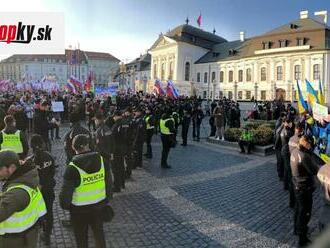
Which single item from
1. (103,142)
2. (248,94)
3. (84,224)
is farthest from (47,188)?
(248,94)

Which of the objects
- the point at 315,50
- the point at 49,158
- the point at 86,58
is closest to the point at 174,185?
the point at 49,158

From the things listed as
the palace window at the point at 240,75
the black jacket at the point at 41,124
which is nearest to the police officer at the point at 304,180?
the black jacket at the point at 41,124

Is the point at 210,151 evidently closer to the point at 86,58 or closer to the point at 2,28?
the point at 2,28

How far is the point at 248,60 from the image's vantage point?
2539 inches

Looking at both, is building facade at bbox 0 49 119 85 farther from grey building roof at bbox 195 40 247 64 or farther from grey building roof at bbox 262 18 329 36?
grey building roof at bbox 262 18 329 36

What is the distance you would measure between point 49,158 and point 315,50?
53650mm

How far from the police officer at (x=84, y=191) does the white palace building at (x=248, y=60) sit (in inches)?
1576

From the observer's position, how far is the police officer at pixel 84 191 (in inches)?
179

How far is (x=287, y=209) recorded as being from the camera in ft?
25.9

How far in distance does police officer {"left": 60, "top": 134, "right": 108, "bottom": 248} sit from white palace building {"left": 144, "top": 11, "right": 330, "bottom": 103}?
4004cm

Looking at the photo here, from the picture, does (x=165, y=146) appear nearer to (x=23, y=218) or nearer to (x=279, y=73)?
(x=23, y=218)

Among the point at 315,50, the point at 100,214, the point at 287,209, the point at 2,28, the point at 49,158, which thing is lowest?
the point at 287,209

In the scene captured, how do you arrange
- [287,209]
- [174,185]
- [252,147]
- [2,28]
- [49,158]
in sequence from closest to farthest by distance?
[49,158] < [287,209] < [174,185] < [252,147] < [2,28]

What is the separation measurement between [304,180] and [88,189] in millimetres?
3377
